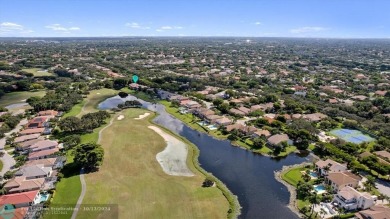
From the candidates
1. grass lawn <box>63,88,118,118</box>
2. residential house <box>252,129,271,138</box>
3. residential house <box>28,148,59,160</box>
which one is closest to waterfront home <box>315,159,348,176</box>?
residential house <box>252,129,271,138</box>

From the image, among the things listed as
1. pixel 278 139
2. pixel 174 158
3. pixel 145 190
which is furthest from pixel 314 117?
pixel 145 190

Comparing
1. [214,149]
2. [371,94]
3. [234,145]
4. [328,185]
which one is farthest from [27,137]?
[371,94]

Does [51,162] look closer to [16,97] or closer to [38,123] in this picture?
[38,123]

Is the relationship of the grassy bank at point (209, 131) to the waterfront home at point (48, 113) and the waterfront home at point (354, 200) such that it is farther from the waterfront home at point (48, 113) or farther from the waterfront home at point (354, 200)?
the waterfront home at point (48, 113)

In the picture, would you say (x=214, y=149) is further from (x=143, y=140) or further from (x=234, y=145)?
(x=143, y=140)

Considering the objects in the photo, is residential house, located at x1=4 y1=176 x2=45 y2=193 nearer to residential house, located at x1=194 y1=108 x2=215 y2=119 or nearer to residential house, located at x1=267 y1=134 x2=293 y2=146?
residential house, located at x1=267 y1=134 x2=293 y2=146

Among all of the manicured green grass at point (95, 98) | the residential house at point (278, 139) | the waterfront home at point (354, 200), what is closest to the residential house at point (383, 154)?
the residential house at point (278, 139)
